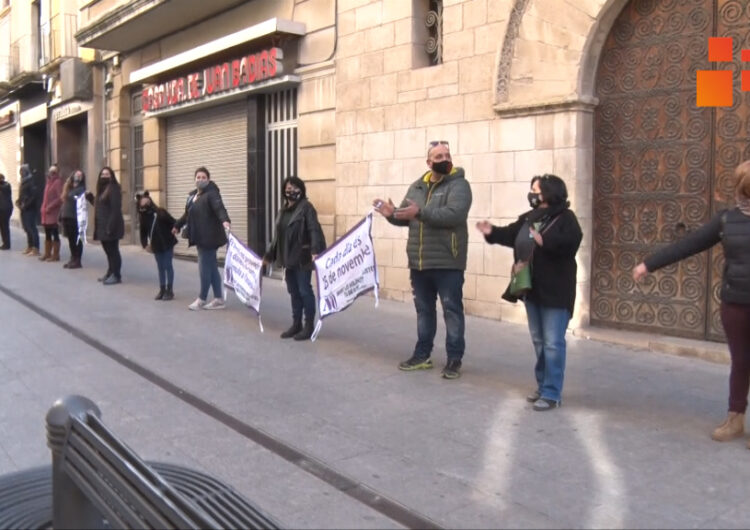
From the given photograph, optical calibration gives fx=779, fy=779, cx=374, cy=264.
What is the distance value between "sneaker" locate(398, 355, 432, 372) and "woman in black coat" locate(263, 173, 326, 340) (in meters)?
1.63

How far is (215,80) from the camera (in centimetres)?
1388

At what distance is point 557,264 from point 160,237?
6404 mm

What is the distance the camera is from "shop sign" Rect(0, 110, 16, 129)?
1074 inches

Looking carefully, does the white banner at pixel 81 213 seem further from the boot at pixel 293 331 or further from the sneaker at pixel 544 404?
the sneaker at pixel 544 404

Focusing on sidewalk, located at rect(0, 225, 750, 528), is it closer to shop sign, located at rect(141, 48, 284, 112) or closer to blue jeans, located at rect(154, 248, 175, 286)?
blue jeans, located at rect(154, 248, 175, 286)

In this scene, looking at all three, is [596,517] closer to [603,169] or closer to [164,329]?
[603,169]

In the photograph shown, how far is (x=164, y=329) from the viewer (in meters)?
8.58

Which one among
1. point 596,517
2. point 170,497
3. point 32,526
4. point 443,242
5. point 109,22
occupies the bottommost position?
point 596,517

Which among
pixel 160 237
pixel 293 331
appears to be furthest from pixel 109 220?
pixel 293 331

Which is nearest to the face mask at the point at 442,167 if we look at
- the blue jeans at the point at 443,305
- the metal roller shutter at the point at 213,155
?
the blue jeans at the point at 443,305

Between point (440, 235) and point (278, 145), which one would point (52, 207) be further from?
point (440, 235)

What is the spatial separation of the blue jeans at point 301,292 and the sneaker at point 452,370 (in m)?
2.05

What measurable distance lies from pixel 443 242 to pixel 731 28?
348 centimetres

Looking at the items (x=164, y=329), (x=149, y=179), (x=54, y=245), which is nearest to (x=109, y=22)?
(x=149, y=179)
